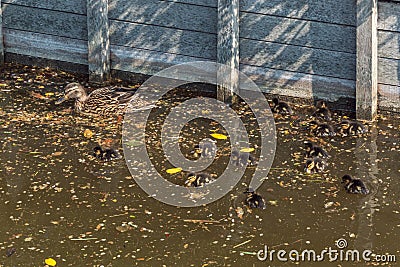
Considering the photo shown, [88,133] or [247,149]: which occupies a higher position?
[88,133]

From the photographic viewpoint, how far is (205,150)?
8.70m

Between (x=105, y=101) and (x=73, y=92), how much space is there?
0.42 metres

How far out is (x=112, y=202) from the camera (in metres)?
7.88

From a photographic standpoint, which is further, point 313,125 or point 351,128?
point 313,125

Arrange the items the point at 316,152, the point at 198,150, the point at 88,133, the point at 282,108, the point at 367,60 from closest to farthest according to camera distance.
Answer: the point at 316,152 < the point at 198,150 < the point at 367,60 < the point at 88,133 < the point at 282,108

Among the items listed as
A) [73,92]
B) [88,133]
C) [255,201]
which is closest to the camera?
[255,201]

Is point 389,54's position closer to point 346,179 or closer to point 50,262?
point 346,179

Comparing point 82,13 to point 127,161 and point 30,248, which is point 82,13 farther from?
point 30,248

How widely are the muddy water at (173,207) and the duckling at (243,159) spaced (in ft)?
0.33

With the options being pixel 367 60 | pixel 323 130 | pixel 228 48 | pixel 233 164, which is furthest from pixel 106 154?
pixel 367 60

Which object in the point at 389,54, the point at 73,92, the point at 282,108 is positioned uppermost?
the point at 389,54

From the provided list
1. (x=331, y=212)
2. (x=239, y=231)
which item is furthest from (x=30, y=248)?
(x=331, y=212)

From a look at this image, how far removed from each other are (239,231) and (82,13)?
4312 mm

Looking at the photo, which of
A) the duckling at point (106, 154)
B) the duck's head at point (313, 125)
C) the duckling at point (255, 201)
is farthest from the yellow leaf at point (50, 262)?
the duck's head at point (313, 125)
